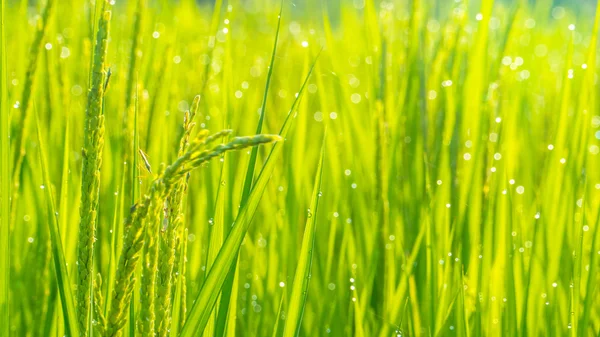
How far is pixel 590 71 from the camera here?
2.94 feet

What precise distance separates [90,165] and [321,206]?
2.48ft

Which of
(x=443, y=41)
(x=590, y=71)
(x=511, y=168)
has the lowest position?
(x=511, y=168)

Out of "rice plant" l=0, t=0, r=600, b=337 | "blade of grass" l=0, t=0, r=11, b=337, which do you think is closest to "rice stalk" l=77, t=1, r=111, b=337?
"rice plant" l=0, t=0, r=600, b=337

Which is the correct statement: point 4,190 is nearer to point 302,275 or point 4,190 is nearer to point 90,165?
point 90,165

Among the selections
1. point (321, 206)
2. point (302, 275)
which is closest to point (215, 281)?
point (302, 275)

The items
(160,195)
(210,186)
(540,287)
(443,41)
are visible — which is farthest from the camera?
(443,41)

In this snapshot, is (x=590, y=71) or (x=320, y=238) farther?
(x=320, y=238)

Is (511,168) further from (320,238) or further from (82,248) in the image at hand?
(82,248)

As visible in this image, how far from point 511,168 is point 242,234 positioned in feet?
2.51

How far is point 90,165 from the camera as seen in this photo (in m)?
0.44

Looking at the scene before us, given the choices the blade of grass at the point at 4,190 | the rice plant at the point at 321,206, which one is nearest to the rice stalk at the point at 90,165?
the rice plant at the point at 321,206

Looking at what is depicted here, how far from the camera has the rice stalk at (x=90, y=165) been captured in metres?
0.44

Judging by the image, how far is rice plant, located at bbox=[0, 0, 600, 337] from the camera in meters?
0.54

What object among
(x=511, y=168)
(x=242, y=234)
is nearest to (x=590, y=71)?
(x=511, y=168)
